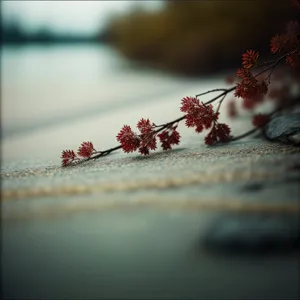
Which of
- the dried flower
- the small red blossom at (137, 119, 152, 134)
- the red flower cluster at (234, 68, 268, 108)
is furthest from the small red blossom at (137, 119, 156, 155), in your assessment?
the dried flower

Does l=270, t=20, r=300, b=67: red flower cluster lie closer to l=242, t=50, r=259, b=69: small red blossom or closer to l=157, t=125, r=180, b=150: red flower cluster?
l=242, t=50, r=259, b=69: small red blossom

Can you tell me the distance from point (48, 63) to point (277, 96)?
1059 mm

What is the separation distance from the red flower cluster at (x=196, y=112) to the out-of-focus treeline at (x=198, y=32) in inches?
22.4

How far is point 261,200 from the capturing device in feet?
1.04

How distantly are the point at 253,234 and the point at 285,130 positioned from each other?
204mm

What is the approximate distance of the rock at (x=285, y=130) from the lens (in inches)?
19.2

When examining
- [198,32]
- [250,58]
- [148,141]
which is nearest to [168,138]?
[148,141]

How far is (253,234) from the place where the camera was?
1.18 ft

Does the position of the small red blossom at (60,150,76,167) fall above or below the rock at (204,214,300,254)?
above

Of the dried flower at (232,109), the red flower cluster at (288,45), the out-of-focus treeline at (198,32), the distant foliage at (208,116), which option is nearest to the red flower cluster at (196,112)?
the distant foliage at (208,116)

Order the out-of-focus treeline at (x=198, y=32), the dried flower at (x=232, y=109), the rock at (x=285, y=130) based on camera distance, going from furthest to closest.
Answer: the out-of-focus treeline at (x=198, y=32), the dried flower at (x=232, y=109), the rock at (x=285, y=130)

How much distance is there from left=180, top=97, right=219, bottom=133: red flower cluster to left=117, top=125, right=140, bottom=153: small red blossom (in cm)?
7

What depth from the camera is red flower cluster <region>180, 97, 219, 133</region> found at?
0.54 metres

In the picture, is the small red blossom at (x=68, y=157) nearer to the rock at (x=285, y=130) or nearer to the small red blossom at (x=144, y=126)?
the small red blossom at (x=144, y=126)
